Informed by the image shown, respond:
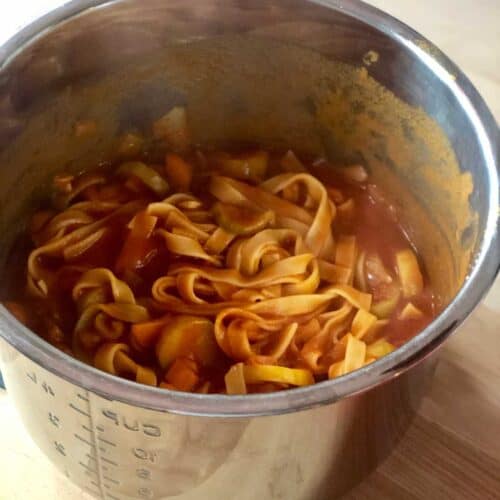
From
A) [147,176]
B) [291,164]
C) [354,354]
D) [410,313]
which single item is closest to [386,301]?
[410,313]

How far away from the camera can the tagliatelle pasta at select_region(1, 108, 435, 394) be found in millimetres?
1046

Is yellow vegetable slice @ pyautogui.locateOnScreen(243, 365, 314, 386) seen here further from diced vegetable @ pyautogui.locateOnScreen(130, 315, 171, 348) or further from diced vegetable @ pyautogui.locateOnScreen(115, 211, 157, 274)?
diced vegetable @ pyautogui.locateOnScreen(115, 211, 157, 274)

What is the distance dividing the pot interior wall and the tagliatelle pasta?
4 centimetres

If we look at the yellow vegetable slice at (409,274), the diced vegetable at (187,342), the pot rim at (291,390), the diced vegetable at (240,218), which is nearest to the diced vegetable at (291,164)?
the diced vegetable at (240,218)

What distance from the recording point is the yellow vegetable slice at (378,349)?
3.41 ft

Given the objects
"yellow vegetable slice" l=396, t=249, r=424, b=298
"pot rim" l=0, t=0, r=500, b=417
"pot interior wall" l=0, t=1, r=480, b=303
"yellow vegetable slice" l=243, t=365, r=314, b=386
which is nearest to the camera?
"pot rim" l=0, t=0, r=500, b=417

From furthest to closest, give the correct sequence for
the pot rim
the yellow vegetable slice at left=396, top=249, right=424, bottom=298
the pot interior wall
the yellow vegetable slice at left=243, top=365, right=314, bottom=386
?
the yellow vegetable slice at left=396, top=249, right=424, bottom=298 < the pot interior wall < the yellow vegetable slice at left=243, top=365, right=314, bottom=386 < the pot rim

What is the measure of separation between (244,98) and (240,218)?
0.18m

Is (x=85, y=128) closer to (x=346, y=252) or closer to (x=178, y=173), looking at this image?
(x=178, y=173)

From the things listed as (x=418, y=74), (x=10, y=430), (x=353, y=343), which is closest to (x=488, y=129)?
(x=418, y=74)

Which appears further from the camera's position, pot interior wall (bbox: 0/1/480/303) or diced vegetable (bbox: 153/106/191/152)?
diced vegetable (bbox: 153/106/191/152)

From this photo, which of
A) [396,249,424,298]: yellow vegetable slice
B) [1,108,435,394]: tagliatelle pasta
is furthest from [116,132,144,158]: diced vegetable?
[396,249,424,298]: yellow vegetable slice

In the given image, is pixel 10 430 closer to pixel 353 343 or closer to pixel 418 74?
pixel 353 343

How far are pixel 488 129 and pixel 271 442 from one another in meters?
0.44
